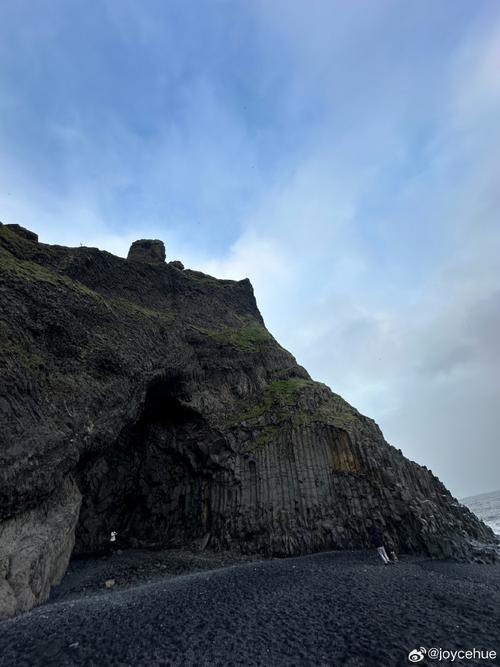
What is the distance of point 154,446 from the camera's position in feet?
104

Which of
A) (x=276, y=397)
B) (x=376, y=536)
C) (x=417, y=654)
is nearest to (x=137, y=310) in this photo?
(x=276, y=397)

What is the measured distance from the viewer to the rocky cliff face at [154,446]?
58.9ft

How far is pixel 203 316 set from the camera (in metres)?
44.0

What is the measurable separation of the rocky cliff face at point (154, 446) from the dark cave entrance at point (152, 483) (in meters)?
0.11

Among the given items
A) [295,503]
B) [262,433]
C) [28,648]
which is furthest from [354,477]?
[28,648]

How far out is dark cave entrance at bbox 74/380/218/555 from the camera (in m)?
27.4

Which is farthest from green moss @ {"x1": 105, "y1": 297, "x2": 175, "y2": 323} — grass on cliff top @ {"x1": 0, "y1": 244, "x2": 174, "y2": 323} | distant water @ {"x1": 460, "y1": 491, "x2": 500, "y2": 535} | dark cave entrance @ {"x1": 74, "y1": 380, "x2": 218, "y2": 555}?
distant water @ {"x1": 460, "y1": 491, "x2": 500, "y2": 535}

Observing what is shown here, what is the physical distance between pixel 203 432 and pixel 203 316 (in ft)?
56.9

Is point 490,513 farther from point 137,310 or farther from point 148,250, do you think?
point 148,250

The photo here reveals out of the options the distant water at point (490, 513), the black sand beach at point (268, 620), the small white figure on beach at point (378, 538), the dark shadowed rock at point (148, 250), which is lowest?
the black sand beach at point (268, 620)

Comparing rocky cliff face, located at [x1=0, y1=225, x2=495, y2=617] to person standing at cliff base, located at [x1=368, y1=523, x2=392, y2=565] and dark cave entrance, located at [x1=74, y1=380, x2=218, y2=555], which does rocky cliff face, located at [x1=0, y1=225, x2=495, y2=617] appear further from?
person standing at cliff base, located at [x1=368, y1=523, x2=392, y2=565]

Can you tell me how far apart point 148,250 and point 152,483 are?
35.3m

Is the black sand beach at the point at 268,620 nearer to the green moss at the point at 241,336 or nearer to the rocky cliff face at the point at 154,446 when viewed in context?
the rocky cliff face at the point at 154,446

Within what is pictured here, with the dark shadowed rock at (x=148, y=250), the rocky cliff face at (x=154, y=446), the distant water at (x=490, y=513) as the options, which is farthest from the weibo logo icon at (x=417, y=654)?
the dark shadowed rock at (x=148, y=250)
